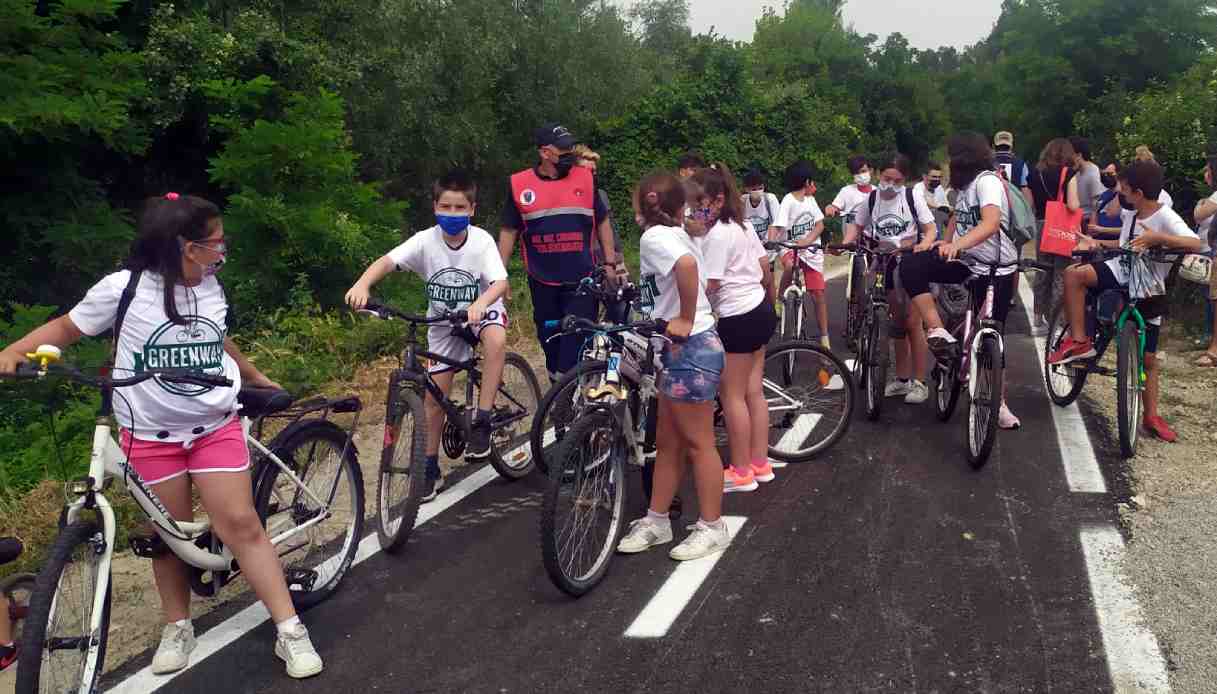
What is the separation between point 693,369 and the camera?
494 centimetres

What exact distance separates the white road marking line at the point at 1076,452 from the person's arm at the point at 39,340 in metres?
5.15

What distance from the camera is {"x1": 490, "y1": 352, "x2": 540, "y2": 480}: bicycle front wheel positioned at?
20.4 ft

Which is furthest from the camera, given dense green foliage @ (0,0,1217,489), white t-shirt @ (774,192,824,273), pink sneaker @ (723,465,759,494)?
dense green foliage @ (0,0,1217,489)

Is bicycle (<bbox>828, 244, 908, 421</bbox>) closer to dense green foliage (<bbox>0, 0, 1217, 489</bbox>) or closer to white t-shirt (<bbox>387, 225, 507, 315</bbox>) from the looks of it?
white t-shirt (<bbox>387, 225, 507, 315</bbox>)

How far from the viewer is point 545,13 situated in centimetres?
2681

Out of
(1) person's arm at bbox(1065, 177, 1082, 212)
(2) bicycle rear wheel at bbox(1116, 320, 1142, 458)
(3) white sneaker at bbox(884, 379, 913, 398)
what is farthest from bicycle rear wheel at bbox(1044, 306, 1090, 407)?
(1) person's arm at bbox(1065, 177, 1082, 212)

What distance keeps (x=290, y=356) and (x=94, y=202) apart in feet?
20.6

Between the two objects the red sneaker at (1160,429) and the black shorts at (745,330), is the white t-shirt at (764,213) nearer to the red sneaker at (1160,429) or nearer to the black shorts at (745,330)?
the red sneaker at (1160,429)

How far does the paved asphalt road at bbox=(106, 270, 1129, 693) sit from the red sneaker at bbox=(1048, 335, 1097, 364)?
1599 mm

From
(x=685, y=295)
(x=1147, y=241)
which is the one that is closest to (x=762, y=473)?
(x=685, y=295)

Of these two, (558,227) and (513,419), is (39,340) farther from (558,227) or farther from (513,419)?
(558,227)

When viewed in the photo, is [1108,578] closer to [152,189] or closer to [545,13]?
[152,189]

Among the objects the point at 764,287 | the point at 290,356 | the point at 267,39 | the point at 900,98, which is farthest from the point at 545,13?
the point at 900,98

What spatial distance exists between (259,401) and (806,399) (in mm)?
3759
